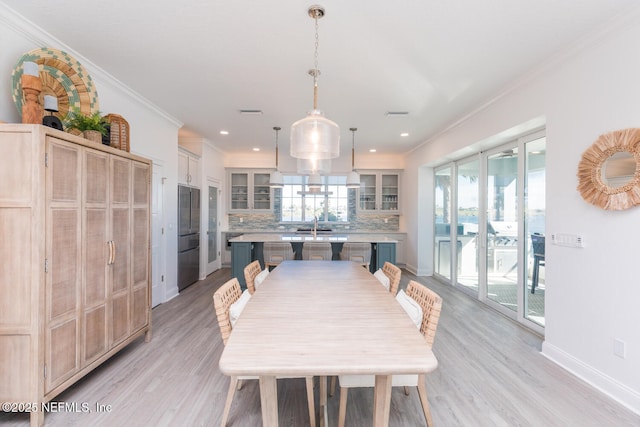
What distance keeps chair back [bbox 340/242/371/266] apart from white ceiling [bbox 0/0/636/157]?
2.05 m

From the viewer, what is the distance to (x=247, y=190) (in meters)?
7.12

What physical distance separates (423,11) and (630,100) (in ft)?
5.22

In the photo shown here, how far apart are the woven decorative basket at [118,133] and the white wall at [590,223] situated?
154 inches

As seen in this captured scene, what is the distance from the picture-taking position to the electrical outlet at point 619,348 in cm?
208

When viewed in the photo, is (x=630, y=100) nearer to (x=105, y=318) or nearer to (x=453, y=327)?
(x=453, y=327)

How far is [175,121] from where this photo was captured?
14.5ft

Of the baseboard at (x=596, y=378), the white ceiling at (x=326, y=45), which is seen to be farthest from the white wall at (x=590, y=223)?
the white ceiling at (x=326, y=45)

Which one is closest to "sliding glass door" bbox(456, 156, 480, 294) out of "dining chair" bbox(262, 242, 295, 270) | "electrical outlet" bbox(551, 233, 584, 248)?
"electrical outlet" bbox(551, 233, 584, 248)

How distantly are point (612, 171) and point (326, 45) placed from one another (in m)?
2.42

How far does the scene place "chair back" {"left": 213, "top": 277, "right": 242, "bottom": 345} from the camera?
1.69 m

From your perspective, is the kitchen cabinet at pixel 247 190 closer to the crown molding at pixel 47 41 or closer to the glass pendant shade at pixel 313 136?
the crown molding at pixel 47 41

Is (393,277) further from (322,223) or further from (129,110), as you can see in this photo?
(322,223)

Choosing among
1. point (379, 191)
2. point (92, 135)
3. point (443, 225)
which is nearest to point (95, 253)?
point (92, 135)

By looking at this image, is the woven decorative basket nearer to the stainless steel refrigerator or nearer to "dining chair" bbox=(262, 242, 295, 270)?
the stainless steel refrigerator
